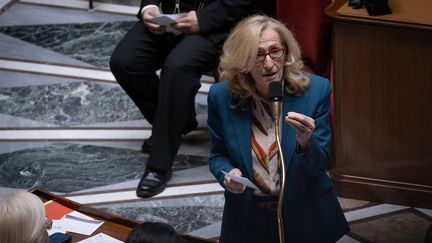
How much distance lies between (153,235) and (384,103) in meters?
2.11

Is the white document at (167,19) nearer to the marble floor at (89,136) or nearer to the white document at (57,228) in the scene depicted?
the marble floor at (89,136)

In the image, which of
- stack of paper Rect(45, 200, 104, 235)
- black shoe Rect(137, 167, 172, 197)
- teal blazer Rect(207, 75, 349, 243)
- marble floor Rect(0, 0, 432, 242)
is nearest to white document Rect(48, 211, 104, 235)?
stack of paper Rect(45, 200, 104, 235)

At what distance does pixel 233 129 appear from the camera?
10.5 feet

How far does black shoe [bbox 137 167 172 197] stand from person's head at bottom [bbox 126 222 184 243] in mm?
2036

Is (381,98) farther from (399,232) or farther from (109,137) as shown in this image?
(109,137)

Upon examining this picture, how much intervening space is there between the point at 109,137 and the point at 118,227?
74.0 inches

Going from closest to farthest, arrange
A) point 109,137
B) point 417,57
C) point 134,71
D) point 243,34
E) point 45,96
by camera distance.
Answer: point 243,34 → point 417,57 → point 134,71 → point 109,137 → point 45,96

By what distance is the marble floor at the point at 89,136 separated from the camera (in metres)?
4.34

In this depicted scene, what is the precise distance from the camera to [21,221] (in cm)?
256

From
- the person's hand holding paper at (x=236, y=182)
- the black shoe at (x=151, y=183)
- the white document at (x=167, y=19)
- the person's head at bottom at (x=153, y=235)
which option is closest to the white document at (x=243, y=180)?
the person's hand holding paper at (x=236, y=182)

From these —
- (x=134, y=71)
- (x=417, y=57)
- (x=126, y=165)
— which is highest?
(x=417, y=57)

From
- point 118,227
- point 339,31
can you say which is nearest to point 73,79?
point 339,31

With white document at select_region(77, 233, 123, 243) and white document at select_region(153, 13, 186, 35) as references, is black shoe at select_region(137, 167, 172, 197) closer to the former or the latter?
white document at select_region(153, 13, 186, 35)

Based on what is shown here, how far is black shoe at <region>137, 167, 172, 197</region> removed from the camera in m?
4.47
